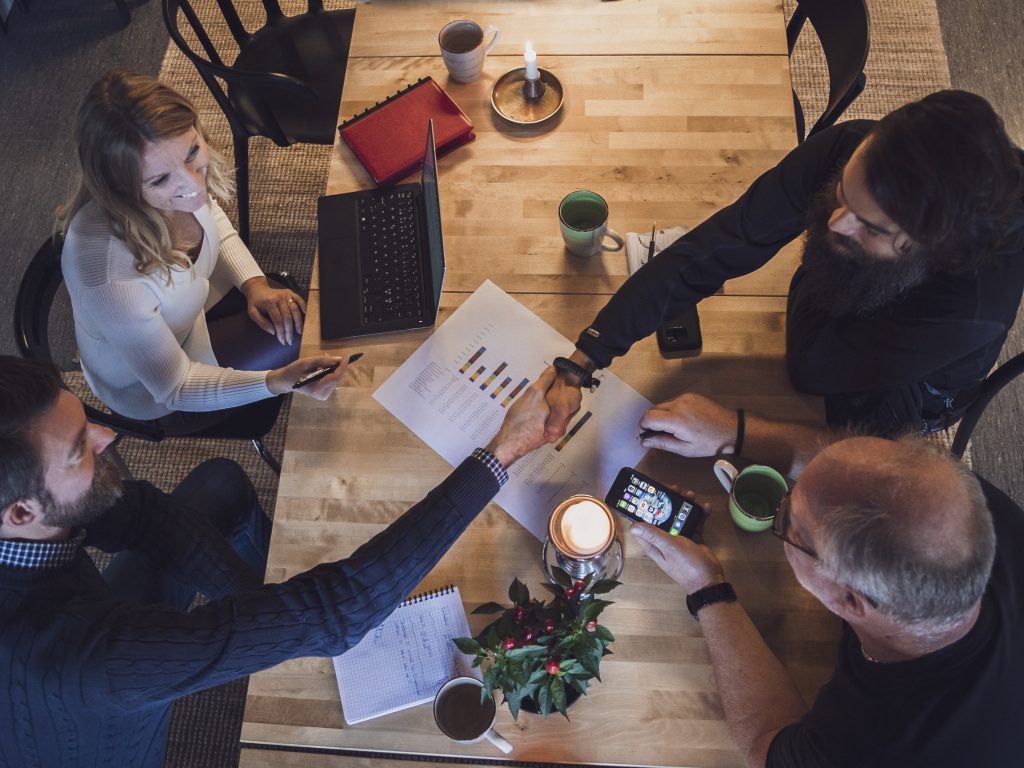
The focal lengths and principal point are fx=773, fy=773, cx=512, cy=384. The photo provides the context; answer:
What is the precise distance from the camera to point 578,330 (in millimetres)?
1550

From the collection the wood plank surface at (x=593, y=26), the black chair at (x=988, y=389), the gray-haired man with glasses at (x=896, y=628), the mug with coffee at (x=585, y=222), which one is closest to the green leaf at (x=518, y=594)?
the gray-haired man with glasses at (x=896, y=628)

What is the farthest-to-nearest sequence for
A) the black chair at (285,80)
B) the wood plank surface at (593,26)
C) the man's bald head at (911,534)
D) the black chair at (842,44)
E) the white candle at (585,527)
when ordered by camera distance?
the black chair at (285,80)
the wood plank surface at (593,26)
the black chair at (842,44)
the white candle at (585,527)
the man's bald head at (911,534)

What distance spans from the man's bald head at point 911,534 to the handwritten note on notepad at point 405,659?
2.03 feet

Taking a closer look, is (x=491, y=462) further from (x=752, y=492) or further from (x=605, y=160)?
(x=605, y=160)

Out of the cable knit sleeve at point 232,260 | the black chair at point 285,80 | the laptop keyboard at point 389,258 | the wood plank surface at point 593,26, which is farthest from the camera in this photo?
the black chair at point 285,80

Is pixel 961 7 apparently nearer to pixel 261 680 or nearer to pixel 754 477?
pixel 754 477

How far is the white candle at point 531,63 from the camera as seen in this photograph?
1676mm

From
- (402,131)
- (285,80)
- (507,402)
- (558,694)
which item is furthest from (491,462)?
(285,80)

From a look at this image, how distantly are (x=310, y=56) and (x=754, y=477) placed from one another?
1797mm

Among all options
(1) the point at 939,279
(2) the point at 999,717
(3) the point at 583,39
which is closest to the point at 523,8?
(3) the point at 583,39

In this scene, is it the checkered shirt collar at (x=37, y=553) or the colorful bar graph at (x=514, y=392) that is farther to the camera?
the colorful bar graph at (x=514, y=392)

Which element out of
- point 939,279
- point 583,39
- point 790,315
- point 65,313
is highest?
point 583,39

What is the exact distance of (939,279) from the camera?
1.33 m

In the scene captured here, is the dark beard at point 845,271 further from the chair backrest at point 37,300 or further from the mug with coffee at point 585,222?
the chair backrest at point 37,300
